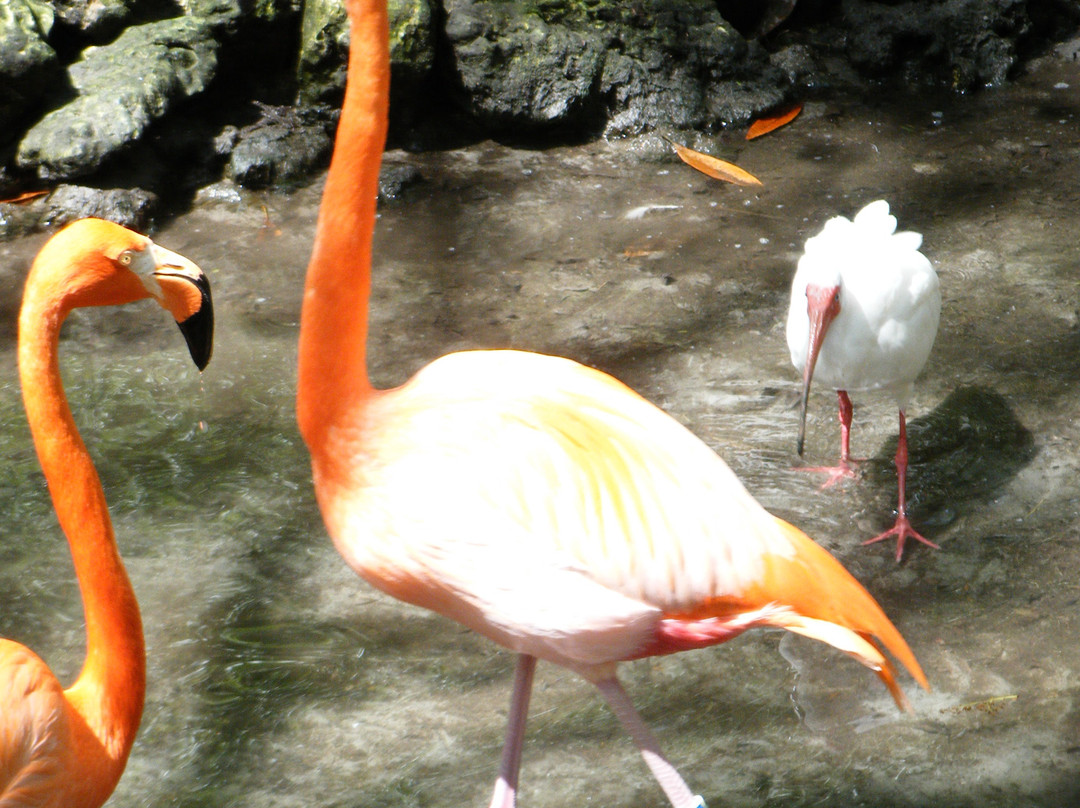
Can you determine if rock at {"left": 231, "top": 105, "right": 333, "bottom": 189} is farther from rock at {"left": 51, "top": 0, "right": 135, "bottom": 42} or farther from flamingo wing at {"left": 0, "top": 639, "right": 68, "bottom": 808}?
flamingo wing at {"left": 0, "top": 639, "right": 68, "bottom": 808}

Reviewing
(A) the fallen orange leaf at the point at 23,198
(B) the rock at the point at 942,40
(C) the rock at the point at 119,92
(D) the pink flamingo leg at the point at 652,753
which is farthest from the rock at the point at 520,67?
(D) the pink flamingo leg at the point at 652,753

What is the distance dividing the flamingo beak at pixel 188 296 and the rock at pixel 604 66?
370 centimetres

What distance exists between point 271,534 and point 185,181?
2506 mm

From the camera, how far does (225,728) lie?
101 inches

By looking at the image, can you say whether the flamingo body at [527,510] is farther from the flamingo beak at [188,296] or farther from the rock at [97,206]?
the rock at [97,206]

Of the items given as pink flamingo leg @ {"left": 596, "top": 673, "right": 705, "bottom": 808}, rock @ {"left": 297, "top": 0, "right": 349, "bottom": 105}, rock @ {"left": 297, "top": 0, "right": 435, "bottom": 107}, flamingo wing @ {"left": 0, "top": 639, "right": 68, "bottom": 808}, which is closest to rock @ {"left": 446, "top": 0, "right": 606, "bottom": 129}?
rock @ {"left": 297, "top": 0, "right": 435, "bottom": 107}

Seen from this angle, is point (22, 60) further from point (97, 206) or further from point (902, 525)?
point (902, 525)

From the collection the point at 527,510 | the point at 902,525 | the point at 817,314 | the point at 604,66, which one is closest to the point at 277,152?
the point at 604,66

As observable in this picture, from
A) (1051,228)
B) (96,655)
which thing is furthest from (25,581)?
(1051,228)

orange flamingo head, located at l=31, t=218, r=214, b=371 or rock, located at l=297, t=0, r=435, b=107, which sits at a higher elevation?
orange flamingo head, located at l=31, t=218, r=214, b=371

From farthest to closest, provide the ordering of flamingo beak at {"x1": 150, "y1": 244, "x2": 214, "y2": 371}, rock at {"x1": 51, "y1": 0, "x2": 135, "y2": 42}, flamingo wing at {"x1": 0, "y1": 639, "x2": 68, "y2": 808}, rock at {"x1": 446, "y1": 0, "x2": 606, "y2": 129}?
rock at {"x1": 446, "y1": 0, "x2": 606, "y2": 129} → rock at {"x1": 51, "y1": 0, "x2": 135, "y2": 42} → flamingo beak at {"x1": 150, "y1": 244, "x2": 214, "y2": 371} → flamingo wing at {"x1": 0, "y1": 639, "x2": 68, "y2": 808}

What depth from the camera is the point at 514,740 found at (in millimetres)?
2209

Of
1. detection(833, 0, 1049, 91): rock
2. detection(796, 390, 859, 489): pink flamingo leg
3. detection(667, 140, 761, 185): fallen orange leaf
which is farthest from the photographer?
detection(833, 0, 1049, 91): rock

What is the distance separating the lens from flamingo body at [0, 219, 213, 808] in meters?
1.78
